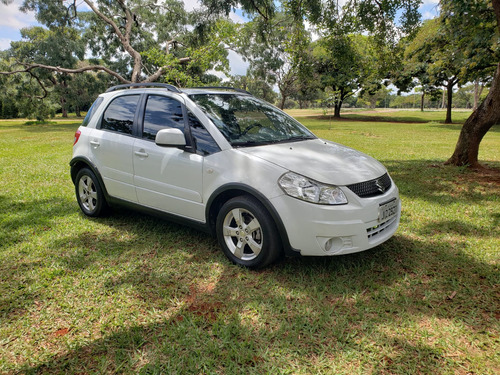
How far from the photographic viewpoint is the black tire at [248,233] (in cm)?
321

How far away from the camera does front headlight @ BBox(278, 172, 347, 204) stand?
3072 mm

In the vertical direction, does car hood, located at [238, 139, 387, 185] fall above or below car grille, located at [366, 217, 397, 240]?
above

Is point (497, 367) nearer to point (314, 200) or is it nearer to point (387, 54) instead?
point (314, 200)

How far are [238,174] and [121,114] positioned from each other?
7.10ft

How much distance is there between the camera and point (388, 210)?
3.44 m

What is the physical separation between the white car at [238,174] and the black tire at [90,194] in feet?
0.19

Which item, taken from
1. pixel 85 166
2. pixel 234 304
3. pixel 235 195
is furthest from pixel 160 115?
pixel 234 304

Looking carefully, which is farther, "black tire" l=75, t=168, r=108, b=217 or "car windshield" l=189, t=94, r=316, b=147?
"black tire" l=75, t=168, r=108, b=217

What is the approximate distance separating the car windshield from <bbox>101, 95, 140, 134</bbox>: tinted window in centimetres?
94

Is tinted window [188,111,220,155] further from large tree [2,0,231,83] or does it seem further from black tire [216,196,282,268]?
large tree [2,0,231,83]

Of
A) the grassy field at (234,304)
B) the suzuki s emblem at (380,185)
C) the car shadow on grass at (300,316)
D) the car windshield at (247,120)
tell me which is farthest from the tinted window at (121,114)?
the suzuki s emblem at (380,185)

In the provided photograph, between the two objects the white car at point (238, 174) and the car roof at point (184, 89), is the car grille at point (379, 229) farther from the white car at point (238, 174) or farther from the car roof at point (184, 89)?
the car roof at point (184, 89)

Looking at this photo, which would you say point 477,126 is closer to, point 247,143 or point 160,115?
point 247,143

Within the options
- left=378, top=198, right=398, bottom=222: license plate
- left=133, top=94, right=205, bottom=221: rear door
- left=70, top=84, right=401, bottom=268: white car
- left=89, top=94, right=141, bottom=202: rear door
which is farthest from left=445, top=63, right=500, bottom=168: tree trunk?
left=89, top=94, right=141, bottom=202: rear door
